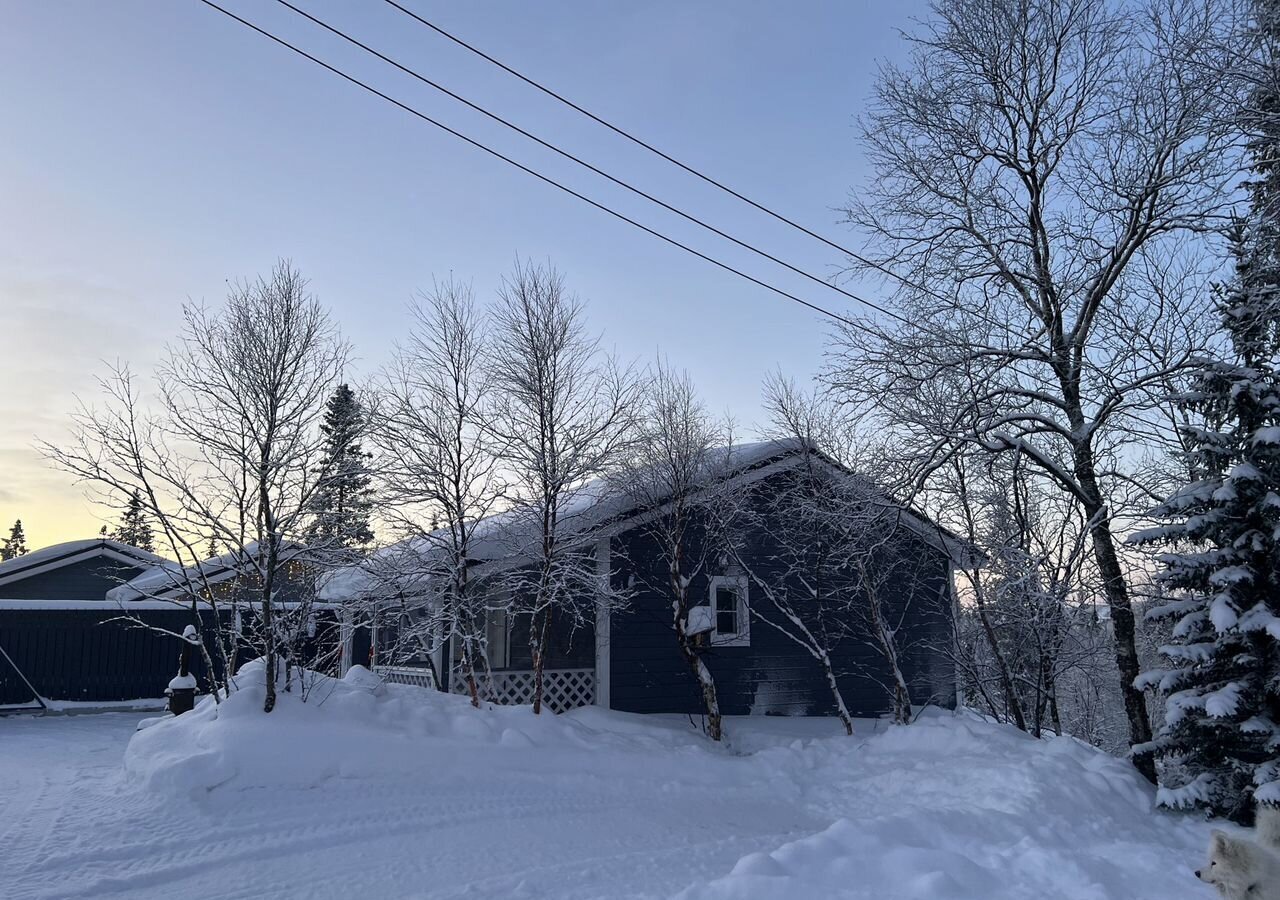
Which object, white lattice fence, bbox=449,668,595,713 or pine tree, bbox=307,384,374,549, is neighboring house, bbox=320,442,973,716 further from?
pine tree, bbox=307,384,374,549

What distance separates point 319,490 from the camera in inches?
411

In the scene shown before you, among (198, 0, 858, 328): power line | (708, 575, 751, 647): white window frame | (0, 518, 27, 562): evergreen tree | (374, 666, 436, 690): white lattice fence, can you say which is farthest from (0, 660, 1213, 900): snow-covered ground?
(0, 518, 27, 562): evergreen tree

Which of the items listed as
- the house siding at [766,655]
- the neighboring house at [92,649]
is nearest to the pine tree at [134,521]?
the neighboring house at [92,649]

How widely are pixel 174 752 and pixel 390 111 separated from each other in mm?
7586

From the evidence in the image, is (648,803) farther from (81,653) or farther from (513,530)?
(81,653)

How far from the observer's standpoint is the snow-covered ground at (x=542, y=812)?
5832 mm

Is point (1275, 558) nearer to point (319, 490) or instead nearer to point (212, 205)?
point (319, 490)

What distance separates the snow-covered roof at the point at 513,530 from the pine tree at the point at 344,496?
62 centimetres

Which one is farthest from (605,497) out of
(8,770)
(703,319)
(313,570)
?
(8,770)

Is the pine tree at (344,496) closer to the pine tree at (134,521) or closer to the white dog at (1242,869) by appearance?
the pine tree at (134,521)

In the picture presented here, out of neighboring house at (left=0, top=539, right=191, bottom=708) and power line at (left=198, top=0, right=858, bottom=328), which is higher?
power line at (left=198, top=0, right=858, bottom=328)

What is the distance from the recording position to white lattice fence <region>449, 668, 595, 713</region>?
532 inches

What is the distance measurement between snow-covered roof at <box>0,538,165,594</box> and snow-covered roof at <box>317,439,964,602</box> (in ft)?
41.0

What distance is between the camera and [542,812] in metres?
8.28
